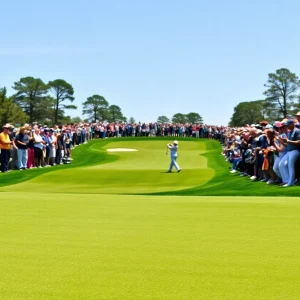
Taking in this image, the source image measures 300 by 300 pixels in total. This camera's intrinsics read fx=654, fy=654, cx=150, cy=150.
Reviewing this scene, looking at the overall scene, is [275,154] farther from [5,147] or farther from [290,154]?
[5,147]

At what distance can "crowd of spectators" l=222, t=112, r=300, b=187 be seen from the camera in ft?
58.1

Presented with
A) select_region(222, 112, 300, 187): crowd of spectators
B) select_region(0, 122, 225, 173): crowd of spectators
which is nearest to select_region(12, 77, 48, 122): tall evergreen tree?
select_region(0, 122, 225, 173): crowd of spectators

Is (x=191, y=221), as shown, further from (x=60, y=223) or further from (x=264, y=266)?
(x=264, y=266)

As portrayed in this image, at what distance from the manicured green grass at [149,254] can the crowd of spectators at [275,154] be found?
25.4 feet

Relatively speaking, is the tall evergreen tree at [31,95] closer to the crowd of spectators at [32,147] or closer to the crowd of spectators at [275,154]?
the crowd of spectators at [32,147]

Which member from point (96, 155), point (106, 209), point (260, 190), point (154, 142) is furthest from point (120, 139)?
point (106, 209)

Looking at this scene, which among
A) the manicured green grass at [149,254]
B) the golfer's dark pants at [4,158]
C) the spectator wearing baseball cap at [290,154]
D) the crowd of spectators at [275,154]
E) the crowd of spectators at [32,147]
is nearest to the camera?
the manicured green grass at [149,254]

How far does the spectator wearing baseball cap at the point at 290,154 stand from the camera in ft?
57.7

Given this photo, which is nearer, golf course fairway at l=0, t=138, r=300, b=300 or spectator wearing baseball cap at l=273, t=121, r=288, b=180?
golf course fairway at l=0, t=138, r=300, b=300

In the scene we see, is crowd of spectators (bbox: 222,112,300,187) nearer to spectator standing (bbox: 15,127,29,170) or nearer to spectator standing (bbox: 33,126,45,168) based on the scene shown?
spectator standing (bbox: 15,127,29,170)

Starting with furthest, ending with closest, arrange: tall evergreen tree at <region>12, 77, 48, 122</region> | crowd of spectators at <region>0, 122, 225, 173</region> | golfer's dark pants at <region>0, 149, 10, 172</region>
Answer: tall evergreen tree at <region>12, 77, 48, 122</region>, crowd of spectators at <region>0, 122, 225, 173</region>, golfer's dark pants at <region>0, 149, 10, 172</region>

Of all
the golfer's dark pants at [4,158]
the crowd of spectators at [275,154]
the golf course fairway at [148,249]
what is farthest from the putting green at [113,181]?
the golf course fairway at [148,249]

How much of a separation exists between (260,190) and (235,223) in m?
9.39

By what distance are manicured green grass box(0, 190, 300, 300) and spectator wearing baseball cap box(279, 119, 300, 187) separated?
25.0 feet
